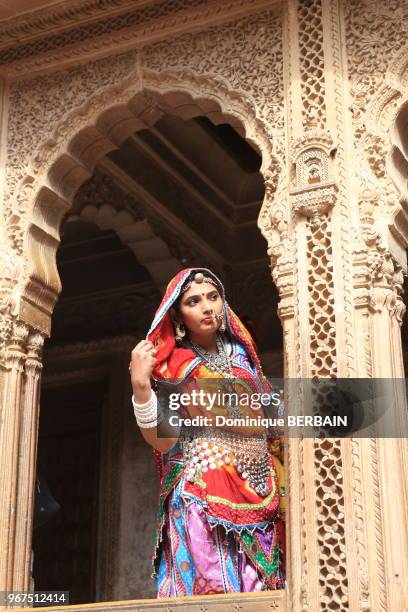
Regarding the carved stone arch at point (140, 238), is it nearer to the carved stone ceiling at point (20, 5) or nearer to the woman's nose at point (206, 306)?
the carved stone ceiling at point (20, 5)

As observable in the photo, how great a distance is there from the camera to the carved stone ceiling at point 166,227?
7.29 metres

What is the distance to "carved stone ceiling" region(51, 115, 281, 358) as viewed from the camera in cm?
729

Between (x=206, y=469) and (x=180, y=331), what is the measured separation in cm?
68

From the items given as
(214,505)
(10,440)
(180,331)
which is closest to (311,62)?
(180,331)

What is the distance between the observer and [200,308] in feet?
16.9

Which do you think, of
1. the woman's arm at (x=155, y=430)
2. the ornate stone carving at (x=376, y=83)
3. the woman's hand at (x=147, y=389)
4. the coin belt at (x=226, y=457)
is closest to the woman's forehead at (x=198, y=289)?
the woman's hand at (x=147, y=389)

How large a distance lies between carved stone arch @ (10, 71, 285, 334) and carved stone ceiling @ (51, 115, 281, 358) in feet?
3.46

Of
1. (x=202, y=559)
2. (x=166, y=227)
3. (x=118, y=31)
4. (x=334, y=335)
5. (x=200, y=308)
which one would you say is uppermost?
(x=118, y=31)

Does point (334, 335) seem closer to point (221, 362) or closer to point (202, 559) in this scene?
point (221, 362)

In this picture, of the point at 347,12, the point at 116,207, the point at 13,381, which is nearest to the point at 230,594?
the point at 13,381

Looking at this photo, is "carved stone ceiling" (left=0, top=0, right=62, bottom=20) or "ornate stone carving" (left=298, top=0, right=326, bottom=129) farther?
"carved stone ceiling" (left=0, top=0, right=62, bottom=20)

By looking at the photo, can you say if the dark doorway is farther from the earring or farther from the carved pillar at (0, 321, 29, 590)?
the earring

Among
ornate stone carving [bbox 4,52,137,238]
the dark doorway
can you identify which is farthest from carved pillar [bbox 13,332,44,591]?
the dark doorway

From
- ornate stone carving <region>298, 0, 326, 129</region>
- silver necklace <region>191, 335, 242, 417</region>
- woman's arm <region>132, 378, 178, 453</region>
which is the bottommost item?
woman's arm <region>132, 378, 178, 453</region>
